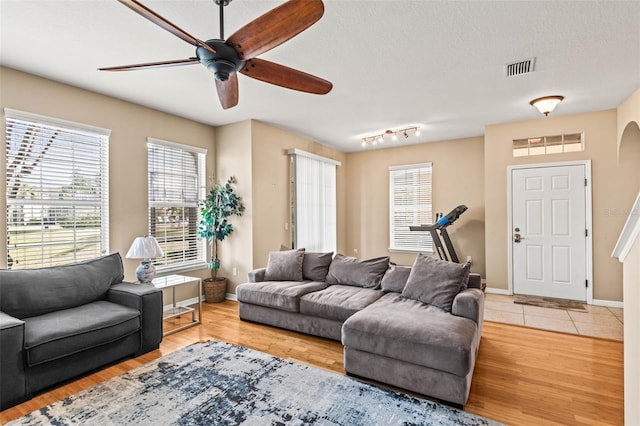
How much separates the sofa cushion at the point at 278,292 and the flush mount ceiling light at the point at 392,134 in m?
3.03

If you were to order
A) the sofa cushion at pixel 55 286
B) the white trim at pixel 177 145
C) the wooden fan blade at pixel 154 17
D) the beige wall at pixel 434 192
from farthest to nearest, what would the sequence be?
the beige wall at pixel 434 192, the white trim at pixel 177 145, the sofa cushion at pixel 55 286, the wooden fan blade at pixel 154 17

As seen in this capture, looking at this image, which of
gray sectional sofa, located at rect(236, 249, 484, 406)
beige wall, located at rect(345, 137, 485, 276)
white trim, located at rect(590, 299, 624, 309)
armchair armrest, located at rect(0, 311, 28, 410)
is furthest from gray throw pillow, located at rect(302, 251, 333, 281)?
white trim, located at rect(590, 299, 624, 309)

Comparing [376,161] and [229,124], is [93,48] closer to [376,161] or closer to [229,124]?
[229,124]

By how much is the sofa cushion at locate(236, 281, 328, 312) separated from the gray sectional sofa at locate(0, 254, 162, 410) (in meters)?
1.02

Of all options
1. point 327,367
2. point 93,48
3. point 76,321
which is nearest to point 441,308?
point 327,367

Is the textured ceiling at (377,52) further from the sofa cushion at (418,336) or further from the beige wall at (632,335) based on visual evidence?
the sofa cushion at (418,336)

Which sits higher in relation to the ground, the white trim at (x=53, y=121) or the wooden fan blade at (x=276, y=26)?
the white trim at (x=53, y=121)

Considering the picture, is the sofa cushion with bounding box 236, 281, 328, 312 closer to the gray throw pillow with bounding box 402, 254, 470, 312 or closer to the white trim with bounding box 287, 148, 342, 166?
the gray throw pillow with bounding box 402, 254, 470, 312

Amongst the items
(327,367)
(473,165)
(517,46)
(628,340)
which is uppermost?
(517,46)

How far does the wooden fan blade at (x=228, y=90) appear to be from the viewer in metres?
2.16

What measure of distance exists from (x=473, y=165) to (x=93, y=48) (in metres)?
5.80

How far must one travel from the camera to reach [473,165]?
19.4 feet

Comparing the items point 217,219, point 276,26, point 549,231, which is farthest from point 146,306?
point 549,231

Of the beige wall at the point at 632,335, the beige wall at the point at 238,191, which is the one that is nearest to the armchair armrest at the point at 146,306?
the beige wall at the point at 238,191
